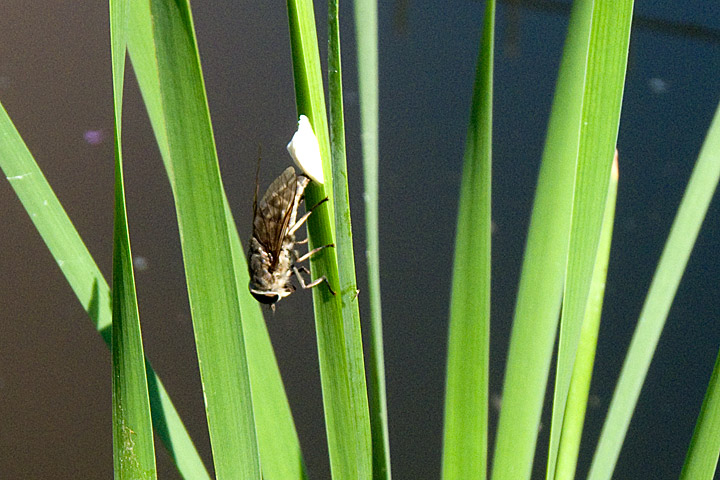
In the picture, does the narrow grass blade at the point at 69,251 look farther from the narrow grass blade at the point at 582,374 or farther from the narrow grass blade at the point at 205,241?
the narrow grass blade at the point at 582,374

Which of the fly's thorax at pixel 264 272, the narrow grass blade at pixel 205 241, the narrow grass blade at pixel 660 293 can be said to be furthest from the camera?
the fly's thorax at pixel 264 272

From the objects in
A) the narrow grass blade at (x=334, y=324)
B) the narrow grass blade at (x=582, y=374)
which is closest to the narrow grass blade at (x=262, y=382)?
the narrow grass blade at (x=334, y=324)

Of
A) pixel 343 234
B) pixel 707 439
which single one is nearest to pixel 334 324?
pixel 343 234

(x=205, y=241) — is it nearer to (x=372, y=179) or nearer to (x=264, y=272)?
(x=372, y=179)

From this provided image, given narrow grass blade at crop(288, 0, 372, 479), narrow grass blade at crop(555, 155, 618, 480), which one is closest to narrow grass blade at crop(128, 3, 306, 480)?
narrow grass blade at crop(288, 0, 372, 479)

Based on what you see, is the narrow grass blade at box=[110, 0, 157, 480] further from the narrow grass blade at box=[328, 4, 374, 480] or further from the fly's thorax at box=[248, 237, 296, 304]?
the fly's thorax at box=[248, 237, 296, 304]
